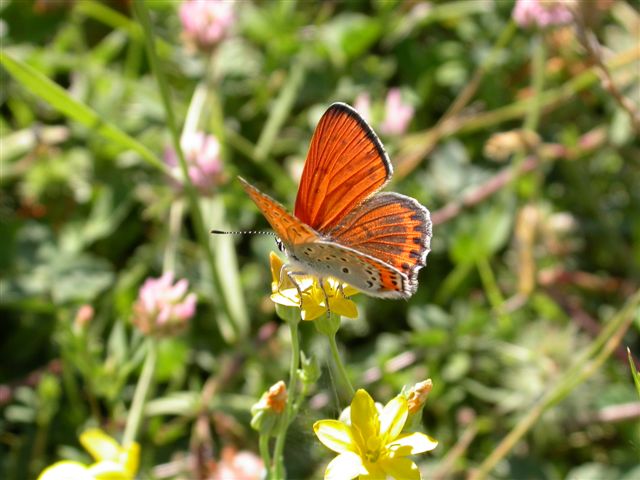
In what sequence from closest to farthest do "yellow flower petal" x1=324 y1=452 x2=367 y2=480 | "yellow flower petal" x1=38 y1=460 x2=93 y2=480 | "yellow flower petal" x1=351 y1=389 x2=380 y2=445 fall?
"yellow flower petal" x1=324 y1=452 x2=367 y2=480, "yellow flower petal" x1=351 y1=389 x2=380 y2=445, "yellow flower petal" x1=38 y1=460 x2=93 y2=480

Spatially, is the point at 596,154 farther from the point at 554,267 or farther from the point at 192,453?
the point at 192,453

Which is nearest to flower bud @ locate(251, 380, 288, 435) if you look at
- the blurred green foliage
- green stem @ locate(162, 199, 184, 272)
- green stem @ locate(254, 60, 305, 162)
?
the blurred green foliage

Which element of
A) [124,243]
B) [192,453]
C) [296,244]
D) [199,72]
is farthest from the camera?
[199,72]

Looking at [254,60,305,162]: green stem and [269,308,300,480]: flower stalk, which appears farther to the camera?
[254,60,305,162]: green stem

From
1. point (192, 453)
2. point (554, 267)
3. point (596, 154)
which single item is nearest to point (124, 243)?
point (192, 453)

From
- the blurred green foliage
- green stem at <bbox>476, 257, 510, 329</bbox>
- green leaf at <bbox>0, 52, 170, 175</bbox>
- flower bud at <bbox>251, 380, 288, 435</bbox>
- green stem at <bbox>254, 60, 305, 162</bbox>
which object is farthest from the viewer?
green stem at <bbox>254, 60, 305, 162</bbox>

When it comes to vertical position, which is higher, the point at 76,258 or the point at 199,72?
the point at 199,72

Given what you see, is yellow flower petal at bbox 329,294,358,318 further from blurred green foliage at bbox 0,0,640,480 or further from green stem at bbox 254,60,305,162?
green stem at bbox 254,60,305,162

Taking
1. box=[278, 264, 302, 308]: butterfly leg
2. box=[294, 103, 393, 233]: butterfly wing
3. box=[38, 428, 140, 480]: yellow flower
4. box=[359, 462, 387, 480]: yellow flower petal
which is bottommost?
box=[38, 428, 140, 480]: yellow flower
